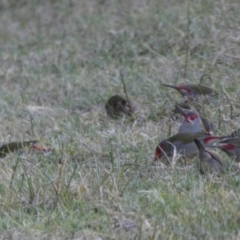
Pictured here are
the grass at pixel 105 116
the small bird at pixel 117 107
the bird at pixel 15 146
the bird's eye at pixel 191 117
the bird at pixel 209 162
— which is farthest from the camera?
the small bird at pixel 117 107

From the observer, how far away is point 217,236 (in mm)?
4402

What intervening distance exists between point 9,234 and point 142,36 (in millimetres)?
4877

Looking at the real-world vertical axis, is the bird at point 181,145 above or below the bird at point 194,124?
above

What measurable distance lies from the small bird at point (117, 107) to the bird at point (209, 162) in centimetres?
185

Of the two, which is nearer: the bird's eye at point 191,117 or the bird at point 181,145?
the bird at point 181,145

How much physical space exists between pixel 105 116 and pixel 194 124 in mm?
1245

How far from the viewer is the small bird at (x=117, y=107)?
23.4 feet

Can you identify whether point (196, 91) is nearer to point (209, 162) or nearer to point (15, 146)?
point (15, 146)

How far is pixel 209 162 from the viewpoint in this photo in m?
5.26

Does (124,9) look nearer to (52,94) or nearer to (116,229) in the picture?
(52,94)

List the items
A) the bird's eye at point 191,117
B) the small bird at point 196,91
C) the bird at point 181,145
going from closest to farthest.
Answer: the bird at point 181,145
the bird's eye at point 191,117
the small bird at point 196,91

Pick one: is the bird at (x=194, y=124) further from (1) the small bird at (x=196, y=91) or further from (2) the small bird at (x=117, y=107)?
(2) the small bird at (x=117, y=107)

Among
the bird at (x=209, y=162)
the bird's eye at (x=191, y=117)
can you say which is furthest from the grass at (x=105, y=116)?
the bird's eye at (x=191, y=117)

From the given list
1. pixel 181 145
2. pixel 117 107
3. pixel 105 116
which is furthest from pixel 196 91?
pixel 181 145
